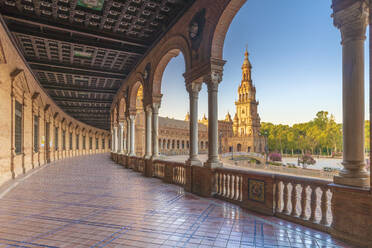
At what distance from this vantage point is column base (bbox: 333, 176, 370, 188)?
3.85m

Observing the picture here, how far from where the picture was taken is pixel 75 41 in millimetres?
10969

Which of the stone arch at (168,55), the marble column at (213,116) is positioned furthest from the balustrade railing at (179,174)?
the stone arch at (168,55)

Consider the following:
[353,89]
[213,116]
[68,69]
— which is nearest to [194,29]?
[213,116]

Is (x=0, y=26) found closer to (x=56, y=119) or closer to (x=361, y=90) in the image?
(x=361, y=90)

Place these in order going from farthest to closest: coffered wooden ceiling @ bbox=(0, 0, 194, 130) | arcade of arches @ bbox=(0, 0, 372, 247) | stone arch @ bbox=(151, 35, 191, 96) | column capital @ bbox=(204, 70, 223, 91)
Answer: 1. stone arch @ bbox=(151, 35, 191, 96)
2. coffered wooden ceiling @ bbox=(0, 0, 194, 130)
3. column capital @ bbox=(204, 70, 223, 91)
4. arcade of arches @ bbox=(0, 0, 372, 247)

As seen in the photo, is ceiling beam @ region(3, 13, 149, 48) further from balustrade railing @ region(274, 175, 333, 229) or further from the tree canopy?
the tree canopy

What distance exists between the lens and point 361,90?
13.4ft

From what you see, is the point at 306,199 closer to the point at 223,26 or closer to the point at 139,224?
the point at 139,224

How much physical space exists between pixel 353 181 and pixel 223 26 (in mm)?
5220

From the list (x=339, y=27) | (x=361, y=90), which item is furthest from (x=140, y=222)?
(x=339, y=27)

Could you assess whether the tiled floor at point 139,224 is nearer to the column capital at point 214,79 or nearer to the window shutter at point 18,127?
the column capital at point 214,79

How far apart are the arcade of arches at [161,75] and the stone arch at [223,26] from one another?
0.03m

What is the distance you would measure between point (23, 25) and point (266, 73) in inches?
3293

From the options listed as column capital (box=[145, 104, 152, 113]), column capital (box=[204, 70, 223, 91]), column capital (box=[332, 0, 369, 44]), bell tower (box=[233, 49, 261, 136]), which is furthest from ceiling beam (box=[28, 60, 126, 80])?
bell tower (box=[233, 49, 261, 136])
